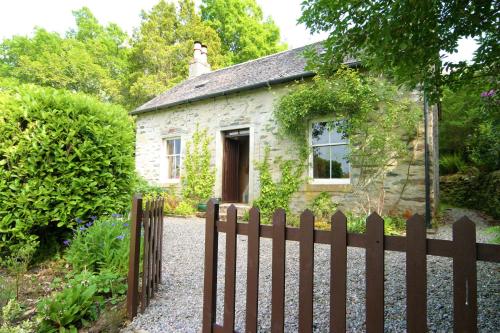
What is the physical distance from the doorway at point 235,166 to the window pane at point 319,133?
2207 millimetres

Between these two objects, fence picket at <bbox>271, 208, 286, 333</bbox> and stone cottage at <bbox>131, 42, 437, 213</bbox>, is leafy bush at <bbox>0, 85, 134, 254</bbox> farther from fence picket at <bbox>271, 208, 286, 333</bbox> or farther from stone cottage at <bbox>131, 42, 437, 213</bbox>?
stone cottage at <bbox>131, 42, 437, 213</bbox>

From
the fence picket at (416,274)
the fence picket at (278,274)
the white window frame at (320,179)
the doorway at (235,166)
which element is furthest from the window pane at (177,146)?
the fence picket at (416,274)

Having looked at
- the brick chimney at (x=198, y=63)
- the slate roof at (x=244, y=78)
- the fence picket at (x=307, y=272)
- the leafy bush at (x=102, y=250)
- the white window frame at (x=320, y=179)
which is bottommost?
the leafy bush at (x=102, y=250)

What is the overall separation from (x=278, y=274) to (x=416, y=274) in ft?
2.37

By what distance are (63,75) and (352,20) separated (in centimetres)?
2165

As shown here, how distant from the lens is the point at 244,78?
9.66 metres

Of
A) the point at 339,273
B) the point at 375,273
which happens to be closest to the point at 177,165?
the point at 339,273

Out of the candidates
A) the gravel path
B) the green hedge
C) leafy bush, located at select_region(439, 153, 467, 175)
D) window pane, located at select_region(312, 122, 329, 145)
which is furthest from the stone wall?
leafy bush, located at select_region(439, 153, 467, 175)

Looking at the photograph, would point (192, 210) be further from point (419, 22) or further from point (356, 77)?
point (419, 22)

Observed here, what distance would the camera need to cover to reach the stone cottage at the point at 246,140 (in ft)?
21.0

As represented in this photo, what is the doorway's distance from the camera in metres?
9.35

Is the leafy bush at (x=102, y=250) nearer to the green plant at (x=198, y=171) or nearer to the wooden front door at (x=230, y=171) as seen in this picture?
the green plant at (x=198, y=171)

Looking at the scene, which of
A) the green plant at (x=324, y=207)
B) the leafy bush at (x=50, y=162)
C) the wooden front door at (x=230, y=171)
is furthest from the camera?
the wooden front door at (x=230, y=171)

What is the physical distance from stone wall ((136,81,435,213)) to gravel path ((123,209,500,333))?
2.72 metres
